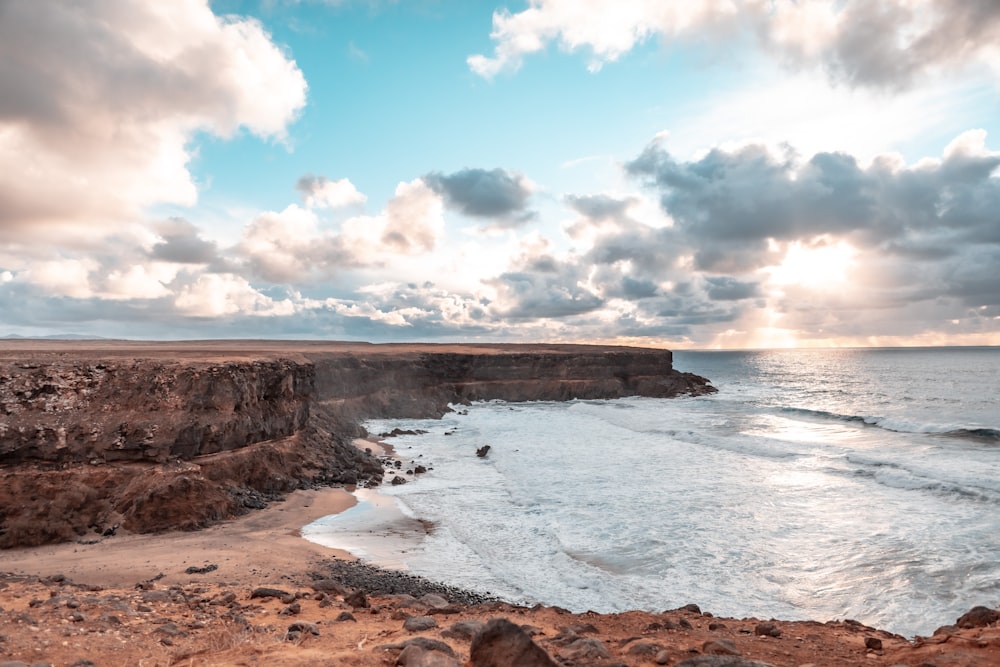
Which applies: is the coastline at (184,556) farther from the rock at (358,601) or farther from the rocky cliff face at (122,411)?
the rock at (358,601)

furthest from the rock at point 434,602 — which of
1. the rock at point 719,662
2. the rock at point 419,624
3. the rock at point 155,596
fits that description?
the rock at point 719,662

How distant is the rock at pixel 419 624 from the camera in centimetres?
816

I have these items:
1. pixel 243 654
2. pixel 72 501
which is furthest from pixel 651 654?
pixel 72 501

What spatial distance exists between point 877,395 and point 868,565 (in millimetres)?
67249

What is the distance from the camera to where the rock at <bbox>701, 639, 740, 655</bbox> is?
23.9ft

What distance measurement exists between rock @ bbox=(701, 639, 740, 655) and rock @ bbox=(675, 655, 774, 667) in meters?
0.83

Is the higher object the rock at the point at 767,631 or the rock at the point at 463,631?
the rock at the point at 463,631

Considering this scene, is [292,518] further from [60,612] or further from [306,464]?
[60,612]

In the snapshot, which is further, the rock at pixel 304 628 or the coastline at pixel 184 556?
the coastline at pixel 184 556

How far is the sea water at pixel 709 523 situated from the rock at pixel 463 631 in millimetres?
4897

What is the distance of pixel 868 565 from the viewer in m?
14.3

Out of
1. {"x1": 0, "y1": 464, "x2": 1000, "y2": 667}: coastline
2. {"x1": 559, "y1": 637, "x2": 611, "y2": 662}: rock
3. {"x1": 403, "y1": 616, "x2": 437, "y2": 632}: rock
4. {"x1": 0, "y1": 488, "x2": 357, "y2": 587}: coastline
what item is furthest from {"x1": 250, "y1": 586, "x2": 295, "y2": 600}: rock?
{"x1": 559, "y1": 637, "x2": 611, "y2": 662}: rock

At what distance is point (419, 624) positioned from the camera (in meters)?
8.26

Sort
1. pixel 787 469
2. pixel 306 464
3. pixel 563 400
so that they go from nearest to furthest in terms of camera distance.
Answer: pixel 306 464 → pixel 787 469 → pixel 563 400
